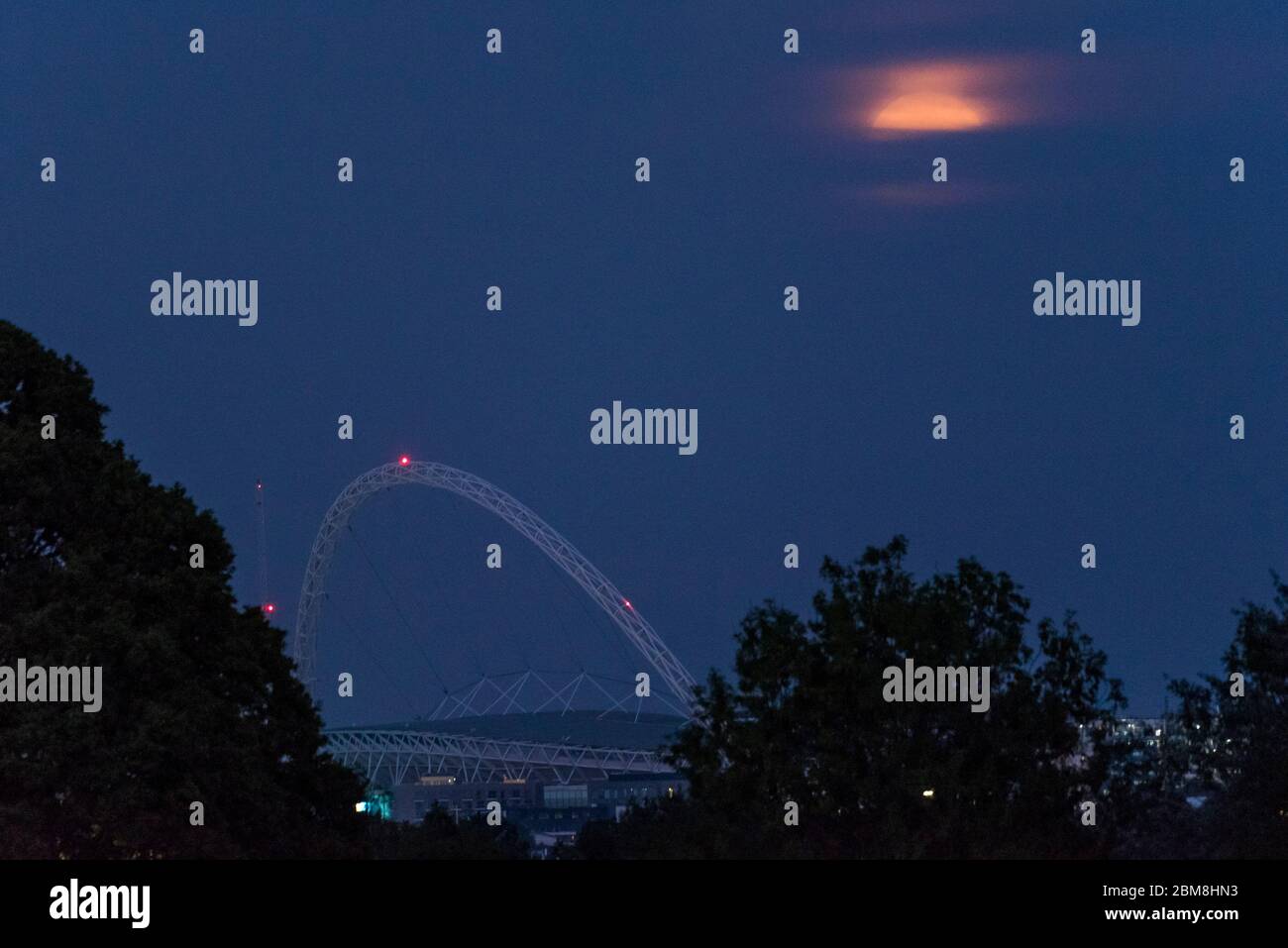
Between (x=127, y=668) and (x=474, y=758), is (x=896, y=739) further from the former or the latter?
(x=474, y=758)

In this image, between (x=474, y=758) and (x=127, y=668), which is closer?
(x=127, y=668)

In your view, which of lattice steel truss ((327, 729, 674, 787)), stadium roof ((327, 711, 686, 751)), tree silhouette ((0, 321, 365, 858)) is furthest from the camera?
stadium roof ((327, 711, 686, 751))

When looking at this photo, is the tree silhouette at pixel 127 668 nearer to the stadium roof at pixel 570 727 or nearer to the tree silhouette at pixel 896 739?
the tree silhouette at pixel 896 739

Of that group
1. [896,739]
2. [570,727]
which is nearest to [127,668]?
[896,739]

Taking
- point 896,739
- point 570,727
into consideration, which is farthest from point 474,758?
point 896,739

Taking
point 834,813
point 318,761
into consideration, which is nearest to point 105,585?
point 318,761

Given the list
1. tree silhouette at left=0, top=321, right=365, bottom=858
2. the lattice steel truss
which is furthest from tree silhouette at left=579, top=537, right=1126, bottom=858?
the lattice steel truss

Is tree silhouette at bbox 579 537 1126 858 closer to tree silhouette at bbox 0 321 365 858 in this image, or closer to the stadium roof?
tree silhouette at bbox 0 321 365 858

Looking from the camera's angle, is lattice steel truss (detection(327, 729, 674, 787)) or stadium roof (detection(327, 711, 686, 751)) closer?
lattice steel truss (detection(327, 729, 674, 787))

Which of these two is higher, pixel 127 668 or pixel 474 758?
pixel 127 668

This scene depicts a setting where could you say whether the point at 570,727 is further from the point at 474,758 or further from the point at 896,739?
the point at 896,739

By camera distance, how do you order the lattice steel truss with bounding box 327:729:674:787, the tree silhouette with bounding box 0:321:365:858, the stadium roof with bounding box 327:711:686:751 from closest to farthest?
the tree silhouette with bounding box 0:321:365:858
the lattice steel truss with bounding box 327:729:674:787
the stadium roof with bounding box 327:711:686:751
